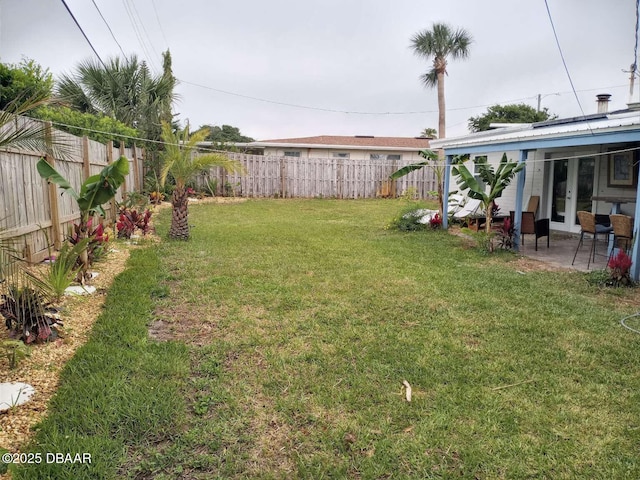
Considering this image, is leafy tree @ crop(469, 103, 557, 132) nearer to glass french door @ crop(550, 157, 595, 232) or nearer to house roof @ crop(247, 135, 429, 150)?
house roof @ crop(247, 135, 429, 150)

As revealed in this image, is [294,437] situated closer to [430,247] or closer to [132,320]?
[132,320]

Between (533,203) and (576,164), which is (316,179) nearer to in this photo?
(533,203)

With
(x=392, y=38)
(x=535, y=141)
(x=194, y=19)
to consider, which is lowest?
(x=535, y=141)

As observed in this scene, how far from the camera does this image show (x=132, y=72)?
18734 millimetres

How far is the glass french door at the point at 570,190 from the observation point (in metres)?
10.7

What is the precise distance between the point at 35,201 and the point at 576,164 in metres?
11.5

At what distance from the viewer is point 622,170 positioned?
31.6ft

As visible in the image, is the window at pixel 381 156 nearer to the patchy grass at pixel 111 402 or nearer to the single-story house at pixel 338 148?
the single-story house at pixel 338 148

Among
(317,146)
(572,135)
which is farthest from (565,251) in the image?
(317,146)

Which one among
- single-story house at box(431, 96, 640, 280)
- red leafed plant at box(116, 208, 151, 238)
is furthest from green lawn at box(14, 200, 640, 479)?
red leafed plant at box(116, 208, 151, 238)

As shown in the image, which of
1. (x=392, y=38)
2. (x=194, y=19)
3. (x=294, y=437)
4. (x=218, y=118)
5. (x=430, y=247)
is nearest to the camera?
(x=294, y=437)

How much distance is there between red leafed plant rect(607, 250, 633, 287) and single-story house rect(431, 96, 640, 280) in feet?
0.81

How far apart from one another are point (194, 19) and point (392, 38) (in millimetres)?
12004

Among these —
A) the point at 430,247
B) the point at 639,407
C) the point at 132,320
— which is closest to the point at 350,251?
the point at 430,247
